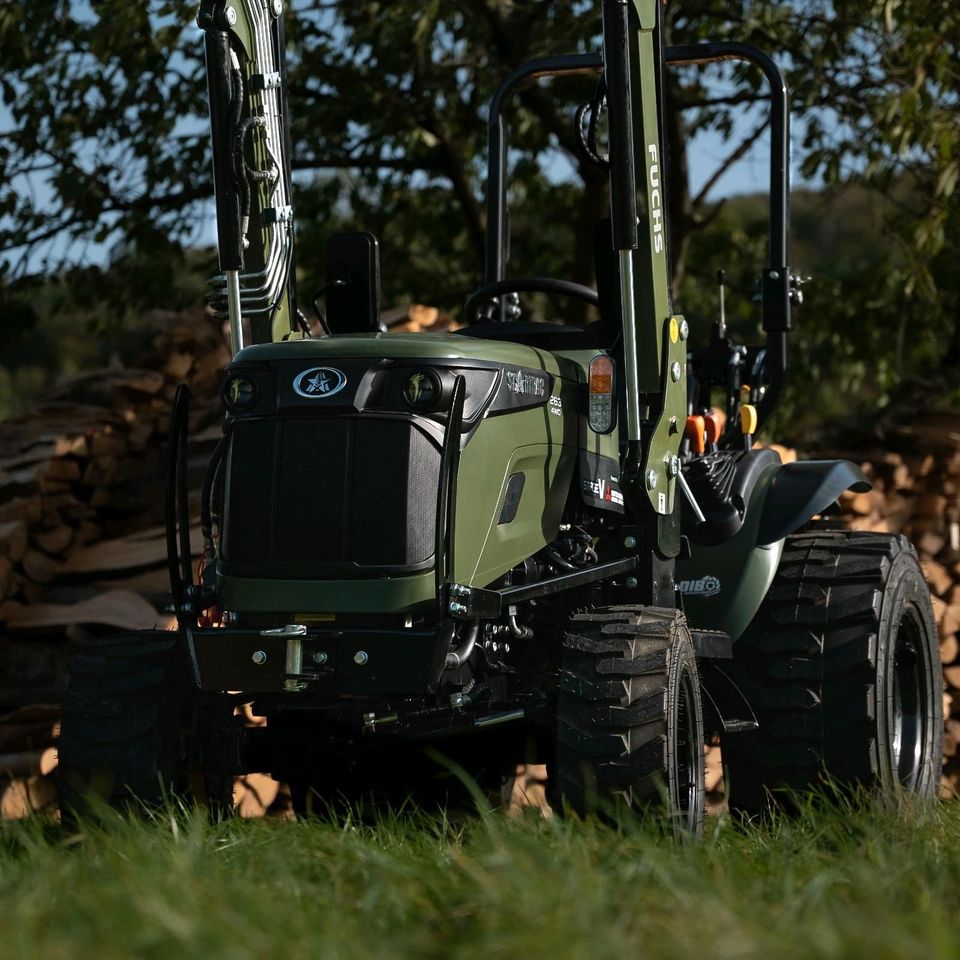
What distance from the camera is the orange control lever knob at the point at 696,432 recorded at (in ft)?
15.9

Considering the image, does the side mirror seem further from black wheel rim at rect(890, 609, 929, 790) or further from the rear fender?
black wheel rim at rect(890, 609, 929, 790)

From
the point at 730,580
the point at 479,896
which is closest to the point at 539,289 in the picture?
the point at 730,580

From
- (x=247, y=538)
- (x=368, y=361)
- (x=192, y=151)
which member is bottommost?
(x=247, y=538)

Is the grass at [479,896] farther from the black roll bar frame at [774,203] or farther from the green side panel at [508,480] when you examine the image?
the black roll bar frame at [774,203]

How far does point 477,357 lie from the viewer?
388 centimetres

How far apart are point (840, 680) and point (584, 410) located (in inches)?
41.9

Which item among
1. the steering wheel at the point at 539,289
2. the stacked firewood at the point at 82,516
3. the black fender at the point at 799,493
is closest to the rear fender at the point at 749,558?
the black fender at the point at 799,493

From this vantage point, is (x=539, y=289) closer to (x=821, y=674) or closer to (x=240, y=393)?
(x=240, y=393)

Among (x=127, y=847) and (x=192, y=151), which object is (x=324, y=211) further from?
(x=127, y=847)

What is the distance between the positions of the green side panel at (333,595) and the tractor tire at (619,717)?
0.39 metres

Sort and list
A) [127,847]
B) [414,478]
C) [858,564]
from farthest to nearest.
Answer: [858,564], [414,478], [127,847]

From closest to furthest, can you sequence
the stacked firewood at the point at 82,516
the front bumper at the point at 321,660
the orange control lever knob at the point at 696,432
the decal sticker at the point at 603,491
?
1. the front bumper at the point at 321,660
2. the decal sticker at the point at 603,491
3. the orange control lever knob at the point at 696,432
4. the stacked firewood at the point at 82,516

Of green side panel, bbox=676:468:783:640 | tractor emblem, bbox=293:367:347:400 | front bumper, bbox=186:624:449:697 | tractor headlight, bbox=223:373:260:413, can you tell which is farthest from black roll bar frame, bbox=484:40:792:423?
front bumper, bbox=186:624:449:697

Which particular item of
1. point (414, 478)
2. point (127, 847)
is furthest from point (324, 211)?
point (127, 847)
